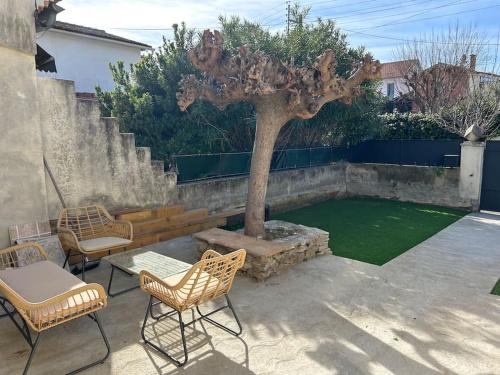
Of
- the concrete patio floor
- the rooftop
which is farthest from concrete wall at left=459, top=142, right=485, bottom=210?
the rooftop

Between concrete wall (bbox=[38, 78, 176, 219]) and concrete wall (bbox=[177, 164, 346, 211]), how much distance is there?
43.0 inches

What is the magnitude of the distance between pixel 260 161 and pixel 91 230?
288 cm

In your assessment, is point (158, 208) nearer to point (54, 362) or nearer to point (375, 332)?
point (54, 362)

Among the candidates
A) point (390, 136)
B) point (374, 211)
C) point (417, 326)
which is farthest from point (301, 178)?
point (417, 326)

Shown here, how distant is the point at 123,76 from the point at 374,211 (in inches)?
308

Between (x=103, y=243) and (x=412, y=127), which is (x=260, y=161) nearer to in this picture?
(x=103, y=243)

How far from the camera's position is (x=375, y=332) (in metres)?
4.00

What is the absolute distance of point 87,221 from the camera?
5.84 meters

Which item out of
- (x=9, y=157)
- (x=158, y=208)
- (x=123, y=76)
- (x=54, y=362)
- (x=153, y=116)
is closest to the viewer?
(x=54, y=362)

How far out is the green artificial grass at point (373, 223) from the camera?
6922mm

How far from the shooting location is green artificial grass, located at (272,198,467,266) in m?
6.92

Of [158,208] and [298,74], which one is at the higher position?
[298,74]

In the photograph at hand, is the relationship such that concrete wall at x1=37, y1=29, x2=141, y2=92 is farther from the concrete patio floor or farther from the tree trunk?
the concrete patio floor

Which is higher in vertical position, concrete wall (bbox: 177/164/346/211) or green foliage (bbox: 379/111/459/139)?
green foliage (bbox: 379/111/459/139)
